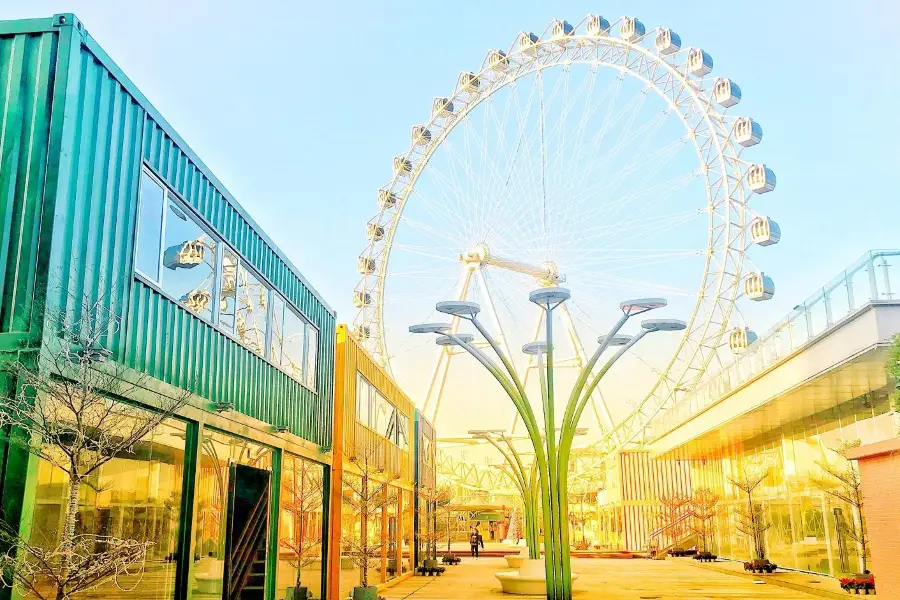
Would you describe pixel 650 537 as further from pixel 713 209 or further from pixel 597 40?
pixel 597 40

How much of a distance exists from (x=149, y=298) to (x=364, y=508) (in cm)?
906

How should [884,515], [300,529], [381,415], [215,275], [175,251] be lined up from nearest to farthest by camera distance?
1. [884,515]
2. [175,251]
3. [215,275]
4. [300,529]
5. [381,415]

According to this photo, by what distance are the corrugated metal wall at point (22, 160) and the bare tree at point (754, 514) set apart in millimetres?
21422

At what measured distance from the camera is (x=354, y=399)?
58.1 feet

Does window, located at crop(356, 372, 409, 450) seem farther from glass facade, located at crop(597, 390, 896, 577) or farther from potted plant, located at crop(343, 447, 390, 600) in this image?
glass facade, located at crop(597, 390, 896, 577)

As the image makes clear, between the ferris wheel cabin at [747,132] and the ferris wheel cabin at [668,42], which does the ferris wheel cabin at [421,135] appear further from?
the ferris wheel cabin at [747,132]

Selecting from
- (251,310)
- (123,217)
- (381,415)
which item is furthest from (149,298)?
(381,415)

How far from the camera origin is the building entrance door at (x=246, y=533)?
10852 millimetres

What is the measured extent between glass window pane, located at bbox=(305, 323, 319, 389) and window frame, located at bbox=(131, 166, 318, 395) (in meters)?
0.03

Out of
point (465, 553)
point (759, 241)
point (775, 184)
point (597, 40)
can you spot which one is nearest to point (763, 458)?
point (759, 241)

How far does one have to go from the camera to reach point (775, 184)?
85.8ft

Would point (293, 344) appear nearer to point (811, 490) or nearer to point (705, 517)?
point (811, 490)

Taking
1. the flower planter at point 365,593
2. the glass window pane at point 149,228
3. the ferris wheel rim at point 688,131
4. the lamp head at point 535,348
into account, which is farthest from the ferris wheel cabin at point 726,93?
the glass window pane at point 149,228

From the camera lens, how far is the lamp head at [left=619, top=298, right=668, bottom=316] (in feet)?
48.1
